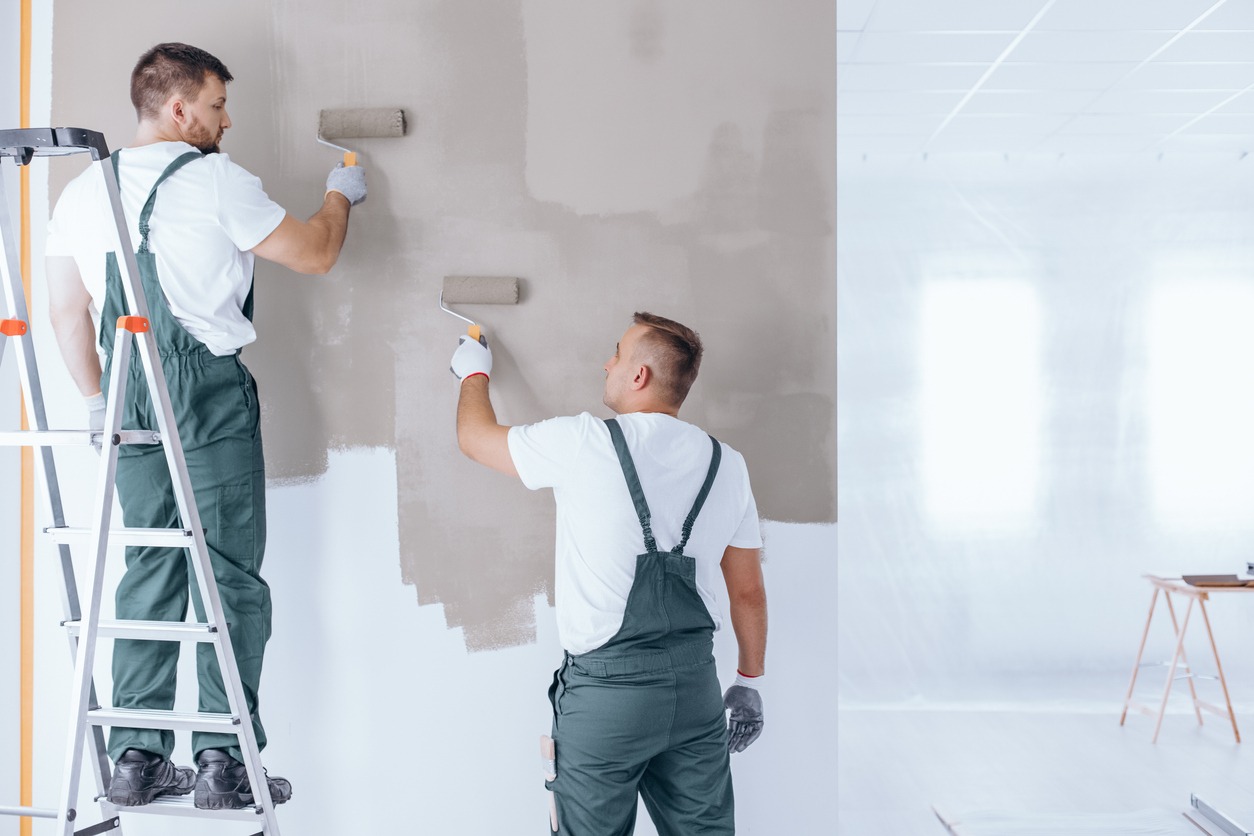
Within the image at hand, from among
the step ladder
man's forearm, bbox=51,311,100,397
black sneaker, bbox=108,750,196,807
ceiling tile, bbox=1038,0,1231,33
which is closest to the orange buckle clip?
the step ladder

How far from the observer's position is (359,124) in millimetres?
2037

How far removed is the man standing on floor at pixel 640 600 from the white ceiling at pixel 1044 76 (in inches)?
79.0

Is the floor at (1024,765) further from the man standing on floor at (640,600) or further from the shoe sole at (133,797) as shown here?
the shoe sole at (133,797)

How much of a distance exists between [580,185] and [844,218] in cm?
266

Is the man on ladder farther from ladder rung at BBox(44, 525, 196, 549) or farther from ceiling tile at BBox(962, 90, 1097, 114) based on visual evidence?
ceiling tile at BBox(962, 90, 1097, 114)

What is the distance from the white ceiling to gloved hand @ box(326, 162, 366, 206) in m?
1.76

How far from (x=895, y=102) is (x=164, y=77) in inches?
123

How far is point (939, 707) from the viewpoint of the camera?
4.25 m

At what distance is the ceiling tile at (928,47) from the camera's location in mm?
3236

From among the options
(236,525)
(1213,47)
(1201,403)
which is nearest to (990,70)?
(1213,47)

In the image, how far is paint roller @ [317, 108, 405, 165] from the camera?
6.66ft

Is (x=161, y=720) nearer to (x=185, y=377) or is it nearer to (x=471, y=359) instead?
(x=185, y=377)

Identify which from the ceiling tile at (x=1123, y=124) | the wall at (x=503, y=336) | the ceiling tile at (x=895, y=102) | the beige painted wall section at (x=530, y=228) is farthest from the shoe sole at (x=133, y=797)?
the ceiling tile at (x=1123, y=124)

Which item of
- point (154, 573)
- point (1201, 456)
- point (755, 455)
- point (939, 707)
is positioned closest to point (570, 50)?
point (755, 455)
